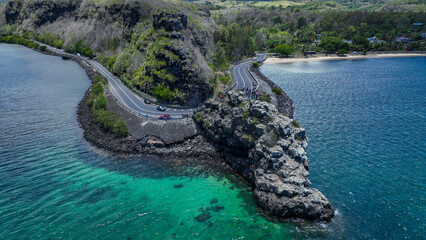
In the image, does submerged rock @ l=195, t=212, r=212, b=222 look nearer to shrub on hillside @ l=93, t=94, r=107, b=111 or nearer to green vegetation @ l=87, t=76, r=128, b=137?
green vegetation @ l=87, t=76, r=128, b=137

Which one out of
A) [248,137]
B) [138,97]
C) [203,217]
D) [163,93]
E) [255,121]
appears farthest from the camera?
[138,97]

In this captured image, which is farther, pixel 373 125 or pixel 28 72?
pixel 28 72

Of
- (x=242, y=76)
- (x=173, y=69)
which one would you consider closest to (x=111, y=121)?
(x=173, y=69)

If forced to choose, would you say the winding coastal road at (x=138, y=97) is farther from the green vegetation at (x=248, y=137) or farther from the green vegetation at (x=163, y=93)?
the green vegetation at (x=248, y=137)

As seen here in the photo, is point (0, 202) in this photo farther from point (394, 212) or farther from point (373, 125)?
point (373, 125)

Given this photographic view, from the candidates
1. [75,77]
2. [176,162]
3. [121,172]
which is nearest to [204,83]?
[176,162]

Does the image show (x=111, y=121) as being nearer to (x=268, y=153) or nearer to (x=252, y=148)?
(x=252, y=148)

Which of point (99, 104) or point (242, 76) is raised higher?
point (242, 76)
